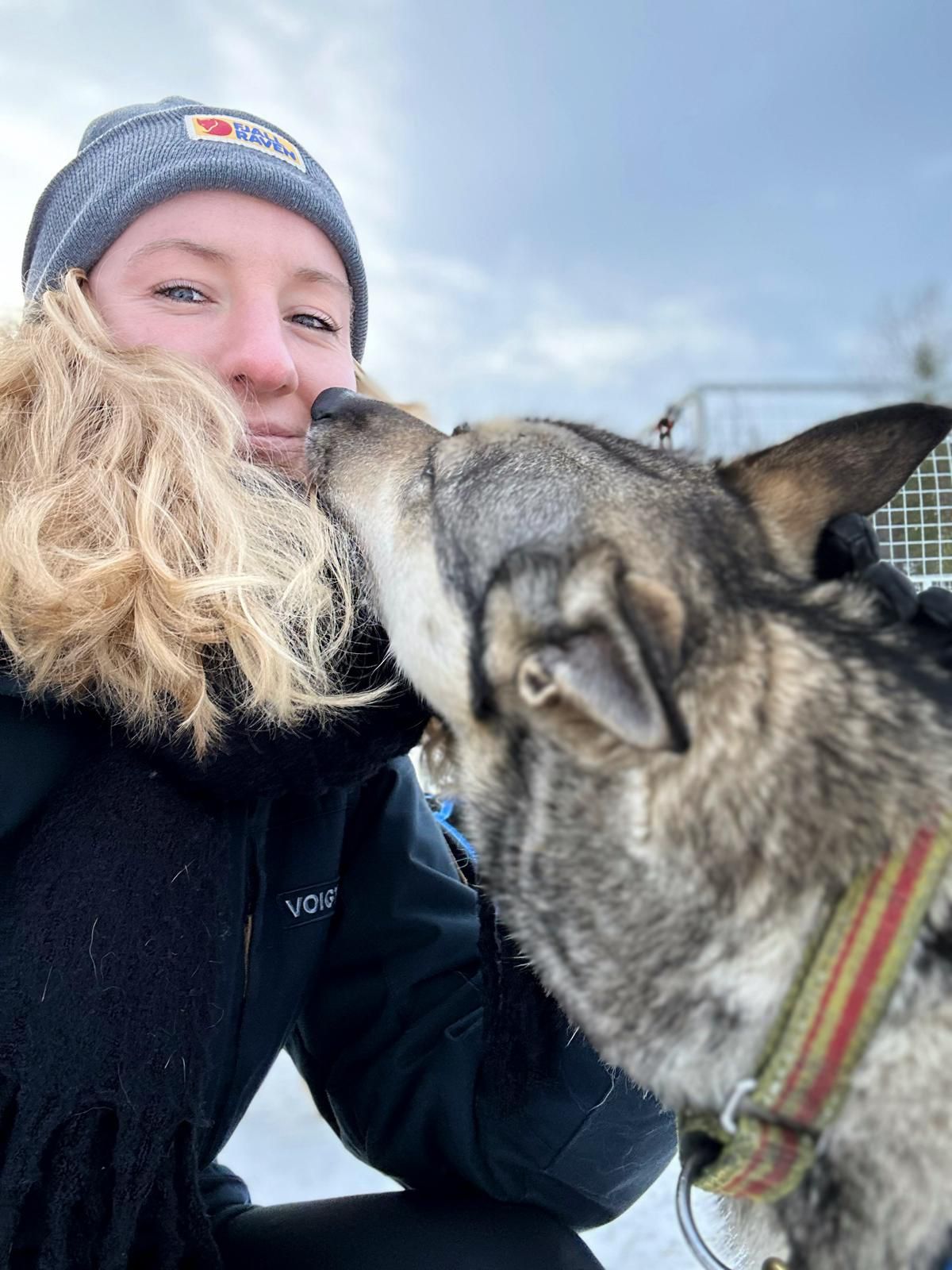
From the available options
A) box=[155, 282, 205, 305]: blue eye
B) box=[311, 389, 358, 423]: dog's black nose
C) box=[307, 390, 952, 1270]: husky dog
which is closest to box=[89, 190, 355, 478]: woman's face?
box=[155, 282, 205, 305]: blue eye

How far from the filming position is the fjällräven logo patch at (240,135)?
2213 millimetres

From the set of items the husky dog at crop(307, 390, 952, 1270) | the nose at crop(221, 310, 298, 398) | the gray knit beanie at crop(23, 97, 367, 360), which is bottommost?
the husky dog at crop(307, 390, 952, 1270)

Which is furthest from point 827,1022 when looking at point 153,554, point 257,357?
point 257,357

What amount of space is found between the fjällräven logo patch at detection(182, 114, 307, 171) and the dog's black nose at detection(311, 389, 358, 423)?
2.29 feet

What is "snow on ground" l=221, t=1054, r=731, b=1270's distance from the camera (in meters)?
2.74

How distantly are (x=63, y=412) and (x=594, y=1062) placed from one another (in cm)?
152

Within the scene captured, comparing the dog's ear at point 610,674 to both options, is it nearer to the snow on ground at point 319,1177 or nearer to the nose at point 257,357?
the nose at point 257,357

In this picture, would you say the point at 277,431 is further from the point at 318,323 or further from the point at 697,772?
the point at 697,772

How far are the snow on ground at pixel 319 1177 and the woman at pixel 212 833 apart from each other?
1.03 m

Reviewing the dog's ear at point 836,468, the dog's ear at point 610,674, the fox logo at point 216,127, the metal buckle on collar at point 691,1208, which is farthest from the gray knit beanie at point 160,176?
the metal buckle on collar at point 691,1208

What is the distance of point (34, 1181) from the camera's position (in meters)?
1.37

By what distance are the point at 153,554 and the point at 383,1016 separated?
3.45 ft

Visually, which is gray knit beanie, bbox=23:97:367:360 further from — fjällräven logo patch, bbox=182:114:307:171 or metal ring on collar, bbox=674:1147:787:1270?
metal ring on collar, bbox=674:1147:787:1270

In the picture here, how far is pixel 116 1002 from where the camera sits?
142 cm
